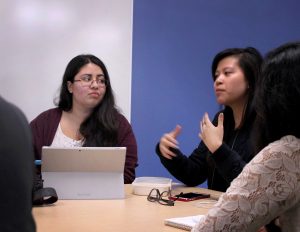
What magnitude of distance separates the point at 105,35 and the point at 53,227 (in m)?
1.95

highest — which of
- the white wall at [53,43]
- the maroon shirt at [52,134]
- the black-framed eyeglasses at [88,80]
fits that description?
the white wall at [53,43]

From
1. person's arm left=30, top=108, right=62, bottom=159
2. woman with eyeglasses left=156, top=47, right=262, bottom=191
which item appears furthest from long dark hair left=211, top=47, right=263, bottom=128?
person's arm left=30, top=108, right=62, bottom=159

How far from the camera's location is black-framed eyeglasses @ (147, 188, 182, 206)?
1940 millimetres

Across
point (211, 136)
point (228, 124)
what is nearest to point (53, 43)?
point (228, 124)

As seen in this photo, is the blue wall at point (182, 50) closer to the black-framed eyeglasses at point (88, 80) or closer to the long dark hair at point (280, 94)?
the black-framed eyeglasses at point (88, 80)

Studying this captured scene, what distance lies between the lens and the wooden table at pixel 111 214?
1.54 m

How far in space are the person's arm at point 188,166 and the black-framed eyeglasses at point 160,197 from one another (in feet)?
0.93

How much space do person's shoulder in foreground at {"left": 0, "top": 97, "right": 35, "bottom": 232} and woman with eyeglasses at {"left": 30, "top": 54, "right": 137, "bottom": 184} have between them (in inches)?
77.8

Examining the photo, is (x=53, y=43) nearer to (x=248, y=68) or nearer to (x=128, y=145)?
(x=128, y=145)

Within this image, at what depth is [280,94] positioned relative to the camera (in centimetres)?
117

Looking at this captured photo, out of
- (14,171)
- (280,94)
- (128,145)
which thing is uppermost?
(280,94)

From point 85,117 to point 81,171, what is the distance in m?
0.89

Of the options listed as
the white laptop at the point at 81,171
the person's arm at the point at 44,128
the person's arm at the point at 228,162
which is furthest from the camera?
the person's arm at the point at 44,128

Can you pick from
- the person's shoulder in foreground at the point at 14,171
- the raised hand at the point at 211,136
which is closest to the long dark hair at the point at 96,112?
the raised hand at the point at 211,136
